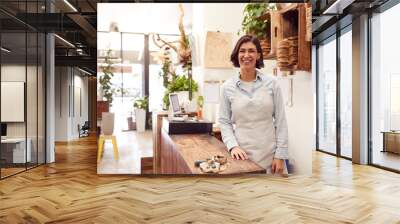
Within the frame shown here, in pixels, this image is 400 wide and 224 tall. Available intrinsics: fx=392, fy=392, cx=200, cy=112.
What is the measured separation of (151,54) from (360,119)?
4185 millimetres

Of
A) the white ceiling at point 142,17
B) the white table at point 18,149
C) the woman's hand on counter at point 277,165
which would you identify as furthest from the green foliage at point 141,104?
the white table at point 18,149

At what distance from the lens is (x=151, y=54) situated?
4969 mm

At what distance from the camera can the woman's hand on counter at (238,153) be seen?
4.56m

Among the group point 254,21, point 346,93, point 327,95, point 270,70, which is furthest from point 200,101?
point 327,95

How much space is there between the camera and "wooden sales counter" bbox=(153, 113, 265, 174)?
15.3 ft

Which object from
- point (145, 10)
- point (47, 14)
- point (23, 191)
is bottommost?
point (23, 191)

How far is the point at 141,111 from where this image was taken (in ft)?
16.3

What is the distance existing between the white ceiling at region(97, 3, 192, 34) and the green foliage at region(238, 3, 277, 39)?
0.71m

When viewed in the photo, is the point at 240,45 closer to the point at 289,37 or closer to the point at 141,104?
the point at 289,37

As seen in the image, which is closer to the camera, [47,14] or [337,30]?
[47,14]

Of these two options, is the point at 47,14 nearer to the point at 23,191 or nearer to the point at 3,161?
the point at 3,161

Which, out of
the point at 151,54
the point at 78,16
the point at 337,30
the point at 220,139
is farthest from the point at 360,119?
the point at 78,16

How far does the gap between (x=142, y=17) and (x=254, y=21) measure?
1399mm

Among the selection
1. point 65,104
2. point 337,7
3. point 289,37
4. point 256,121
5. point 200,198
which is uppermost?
point 337,7
